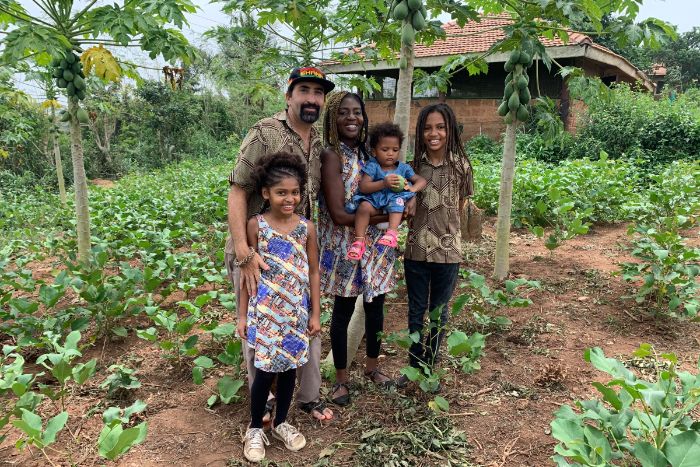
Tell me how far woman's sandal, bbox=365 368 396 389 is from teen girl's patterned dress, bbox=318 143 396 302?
550 mm

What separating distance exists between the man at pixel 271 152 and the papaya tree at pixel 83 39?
5.56ft

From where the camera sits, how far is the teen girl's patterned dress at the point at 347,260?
2.39m

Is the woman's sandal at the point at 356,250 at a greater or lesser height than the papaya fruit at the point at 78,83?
lesser

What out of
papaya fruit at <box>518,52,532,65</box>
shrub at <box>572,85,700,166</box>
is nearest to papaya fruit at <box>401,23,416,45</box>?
papaya fruit at <box>518,52,532,65</box>

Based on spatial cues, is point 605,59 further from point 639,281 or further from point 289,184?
point 289,184

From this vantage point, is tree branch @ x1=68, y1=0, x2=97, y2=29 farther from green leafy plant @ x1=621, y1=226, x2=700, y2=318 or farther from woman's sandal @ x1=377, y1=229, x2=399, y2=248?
green leafy plant @ x1=621, y1=226, x2=700, y2=318

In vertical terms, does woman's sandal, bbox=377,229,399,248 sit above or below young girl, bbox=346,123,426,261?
below

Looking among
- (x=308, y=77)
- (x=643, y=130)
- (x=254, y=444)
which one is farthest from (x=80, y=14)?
(x=643, y=130)

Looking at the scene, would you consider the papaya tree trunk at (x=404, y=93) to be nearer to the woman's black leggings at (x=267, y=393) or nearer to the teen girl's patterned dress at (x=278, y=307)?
Answer: the teen girl's patterned dress at (x=278, y=307)

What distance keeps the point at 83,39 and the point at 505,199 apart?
146 inches

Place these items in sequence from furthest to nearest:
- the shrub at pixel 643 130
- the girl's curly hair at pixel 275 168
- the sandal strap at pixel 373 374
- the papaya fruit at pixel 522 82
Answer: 1. the shrub at pixel 643 130
2. the papaya fruit at pixel 522 82
3. the sandal strap at pixel 373 374
4. the girl's curly hair at pixel 275 168

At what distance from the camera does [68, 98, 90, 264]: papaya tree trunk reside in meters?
3.97

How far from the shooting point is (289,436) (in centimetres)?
224

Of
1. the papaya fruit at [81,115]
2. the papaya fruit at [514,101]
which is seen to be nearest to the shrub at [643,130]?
the papaya fruit at [514,101]
